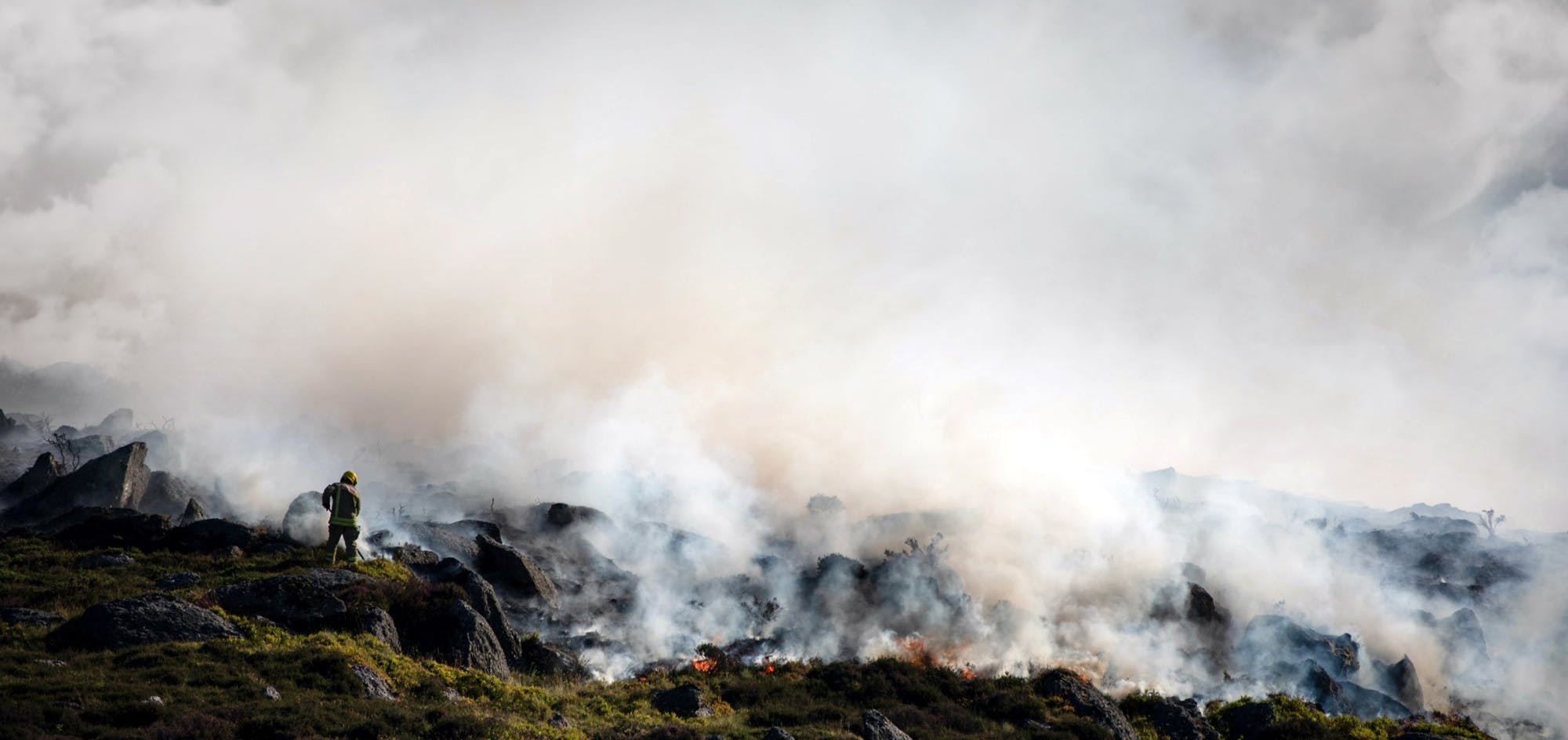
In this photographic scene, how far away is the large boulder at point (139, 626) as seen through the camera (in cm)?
2606

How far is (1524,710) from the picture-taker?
5772 cm

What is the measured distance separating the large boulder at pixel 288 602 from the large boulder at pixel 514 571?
22016 mm

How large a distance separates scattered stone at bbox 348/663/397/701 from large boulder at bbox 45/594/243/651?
499 cm

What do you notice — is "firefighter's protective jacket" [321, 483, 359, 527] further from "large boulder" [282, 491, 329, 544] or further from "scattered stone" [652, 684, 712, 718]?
"scattered stone" [652, 684, 712, 718]

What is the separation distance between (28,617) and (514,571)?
2945 centimetres

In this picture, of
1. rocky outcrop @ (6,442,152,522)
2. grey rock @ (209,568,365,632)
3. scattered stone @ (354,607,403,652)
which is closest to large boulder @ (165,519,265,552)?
grey rock @ (209,568,365,632)

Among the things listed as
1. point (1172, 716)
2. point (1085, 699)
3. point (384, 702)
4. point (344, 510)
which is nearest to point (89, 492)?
point (344, 510)

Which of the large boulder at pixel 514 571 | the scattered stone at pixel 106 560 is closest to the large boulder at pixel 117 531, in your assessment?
the scattered stone at pixel 106 560

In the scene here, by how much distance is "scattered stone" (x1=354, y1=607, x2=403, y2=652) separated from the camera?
106 ft

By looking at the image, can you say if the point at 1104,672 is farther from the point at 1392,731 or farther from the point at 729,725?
the point at 729,725

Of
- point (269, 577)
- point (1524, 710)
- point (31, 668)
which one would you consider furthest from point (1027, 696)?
point (1524, 710)

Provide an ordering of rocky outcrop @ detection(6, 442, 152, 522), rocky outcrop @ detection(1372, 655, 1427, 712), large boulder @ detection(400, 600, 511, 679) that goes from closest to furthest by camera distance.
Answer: large boulder @ detection(400, 600, 511, 679) → rocky outcrop @ detection(1372, 655, 1427, 712) → rocky outcrop @ detection(6, 442, 152, 522)

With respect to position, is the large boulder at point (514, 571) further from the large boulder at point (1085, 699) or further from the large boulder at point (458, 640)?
the large boulder at point (1085, 699)

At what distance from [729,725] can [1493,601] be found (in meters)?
82.2
